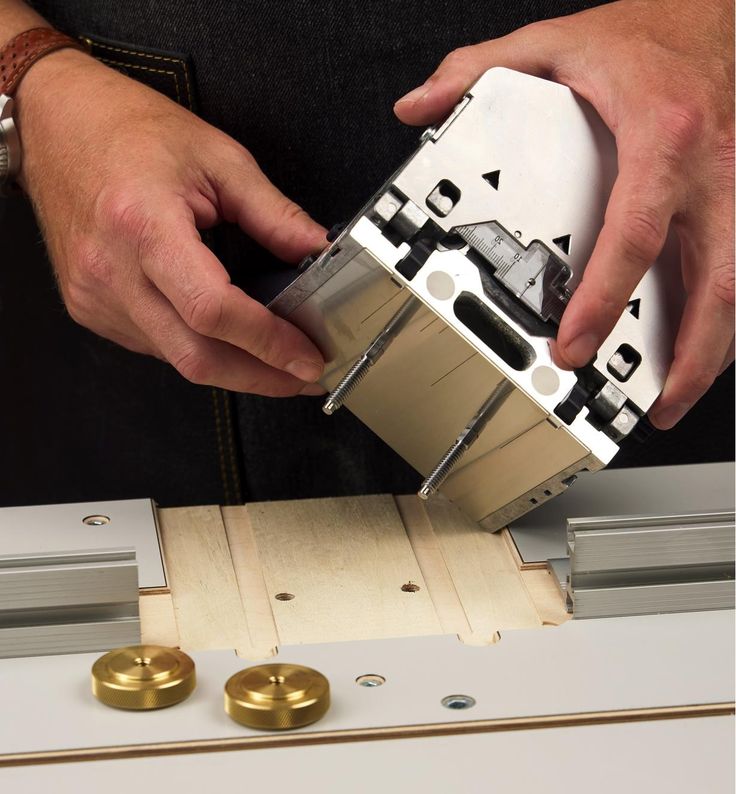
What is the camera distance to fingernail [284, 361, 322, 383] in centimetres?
107

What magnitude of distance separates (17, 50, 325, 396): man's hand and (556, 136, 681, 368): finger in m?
0.24

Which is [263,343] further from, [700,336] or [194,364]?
[700,336]

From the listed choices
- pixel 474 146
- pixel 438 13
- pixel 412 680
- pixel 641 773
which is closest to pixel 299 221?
pixel 474 146

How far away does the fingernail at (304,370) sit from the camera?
1.07 metres

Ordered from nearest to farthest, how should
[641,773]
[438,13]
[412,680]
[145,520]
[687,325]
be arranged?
1. [641,773]
2. [412,680]
3. [687,325]
4. [145,520]
5. [438,13]

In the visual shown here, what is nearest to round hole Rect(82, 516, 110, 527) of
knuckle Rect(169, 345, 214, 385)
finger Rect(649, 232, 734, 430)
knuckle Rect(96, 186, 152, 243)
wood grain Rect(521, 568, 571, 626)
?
knuckle Rect(169, 345, 214, 385)

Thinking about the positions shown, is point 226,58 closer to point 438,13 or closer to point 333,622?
point 438,13

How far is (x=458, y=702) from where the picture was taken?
0.85 m

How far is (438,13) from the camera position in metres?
1.36

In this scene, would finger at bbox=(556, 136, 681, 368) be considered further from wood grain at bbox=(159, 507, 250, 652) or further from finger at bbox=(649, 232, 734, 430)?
wood grain at bbox=(159, 507, 250, 652)

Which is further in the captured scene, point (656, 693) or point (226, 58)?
point (226, 58)

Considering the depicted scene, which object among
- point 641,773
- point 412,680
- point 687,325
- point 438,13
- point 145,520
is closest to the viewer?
point 641,773

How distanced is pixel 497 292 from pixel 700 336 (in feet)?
0.61

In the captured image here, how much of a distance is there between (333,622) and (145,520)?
24cm
